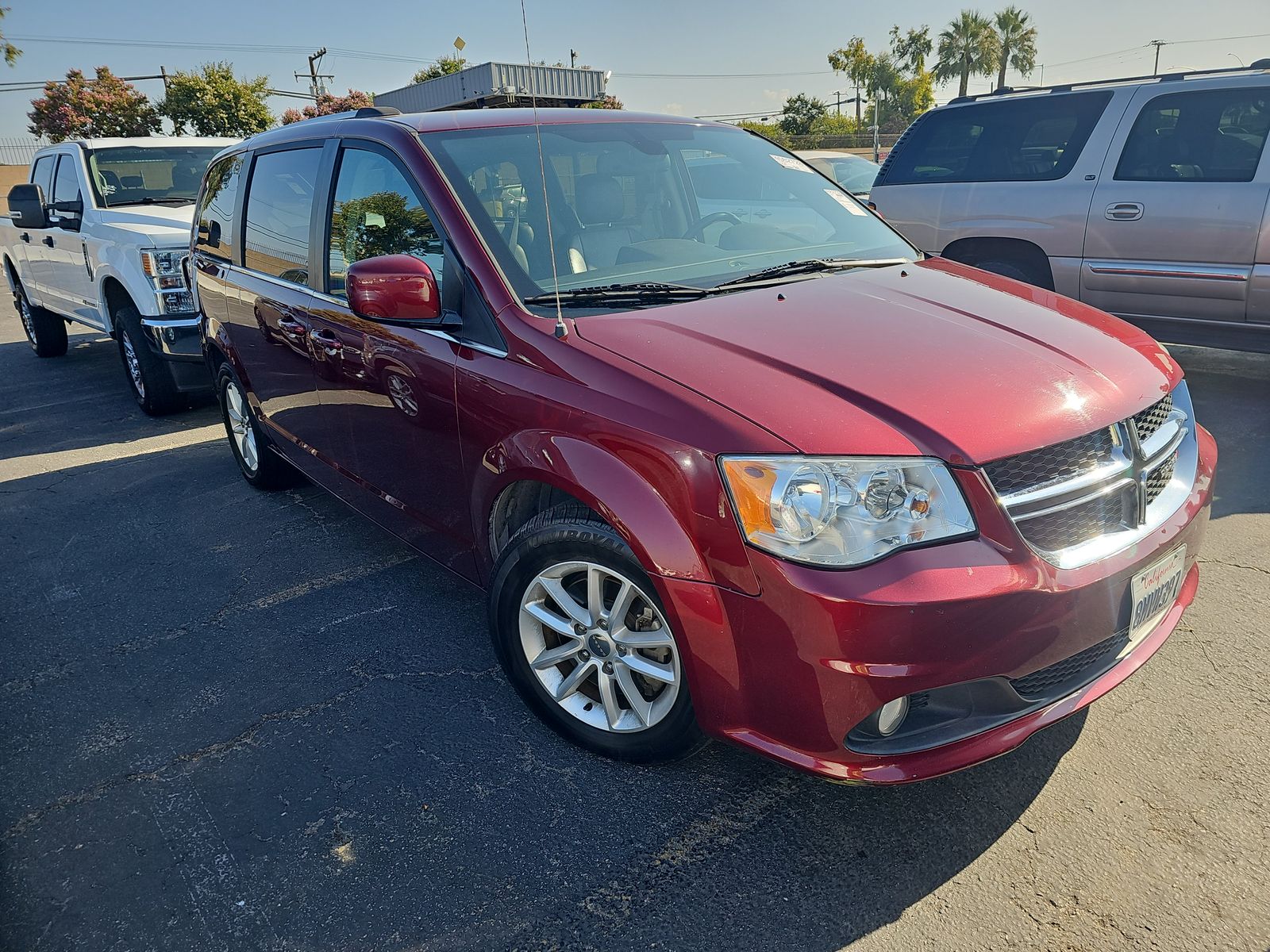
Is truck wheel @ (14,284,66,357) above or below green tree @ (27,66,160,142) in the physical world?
below

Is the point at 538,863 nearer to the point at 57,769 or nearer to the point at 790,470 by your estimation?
the point at 790,470

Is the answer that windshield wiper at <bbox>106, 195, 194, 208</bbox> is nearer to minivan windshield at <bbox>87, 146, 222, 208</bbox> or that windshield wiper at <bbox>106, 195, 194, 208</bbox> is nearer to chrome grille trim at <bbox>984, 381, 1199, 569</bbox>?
minivan windshield at <bbox>87, 146, 222, 208</bbox>

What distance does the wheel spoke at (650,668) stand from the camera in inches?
96.6

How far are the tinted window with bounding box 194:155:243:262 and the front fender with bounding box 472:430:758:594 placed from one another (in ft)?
9.82

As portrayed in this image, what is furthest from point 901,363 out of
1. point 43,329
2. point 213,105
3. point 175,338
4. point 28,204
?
point 213,105

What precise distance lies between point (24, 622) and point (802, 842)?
133 inches

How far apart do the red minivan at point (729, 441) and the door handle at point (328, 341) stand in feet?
0.05

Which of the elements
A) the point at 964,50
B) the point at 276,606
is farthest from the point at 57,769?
the point at 964,50

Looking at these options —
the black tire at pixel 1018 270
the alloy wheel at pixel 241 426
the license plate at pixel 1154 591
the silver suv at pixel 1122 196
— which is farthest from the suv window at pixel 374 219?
the silver suv at pixel 1122 196

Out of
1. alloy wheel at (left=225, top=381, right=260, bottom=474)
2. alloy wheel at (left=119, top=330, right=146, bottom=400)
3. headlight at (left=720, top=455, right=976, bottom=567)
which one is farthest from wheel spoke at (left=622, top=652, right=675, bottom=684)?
alloy wheel at (left=119, top=330, right=146, bottom=400)

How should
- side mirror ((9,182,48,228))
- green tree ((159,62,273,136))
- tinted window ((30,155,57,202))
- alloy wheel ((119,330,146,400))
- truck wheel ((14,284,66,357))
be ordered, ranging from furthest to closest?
green tree ((159,62,273,136)), truck wheel ((14,284,66,357)), tinted window ((30,155,57,202)), side mirror ((9,182,48,228)), alloy wheel ((119,330,146,400))

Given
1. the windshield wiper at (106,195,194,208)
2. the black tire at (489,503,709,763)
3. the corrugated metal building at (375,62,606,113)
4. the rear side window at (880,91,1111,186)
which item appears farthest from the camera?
the windshield wiper at (106,195,194,208)

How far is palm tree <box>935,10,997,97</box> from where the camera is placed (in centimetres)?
6444

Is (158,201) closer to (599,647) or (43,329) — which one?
(43,329)
